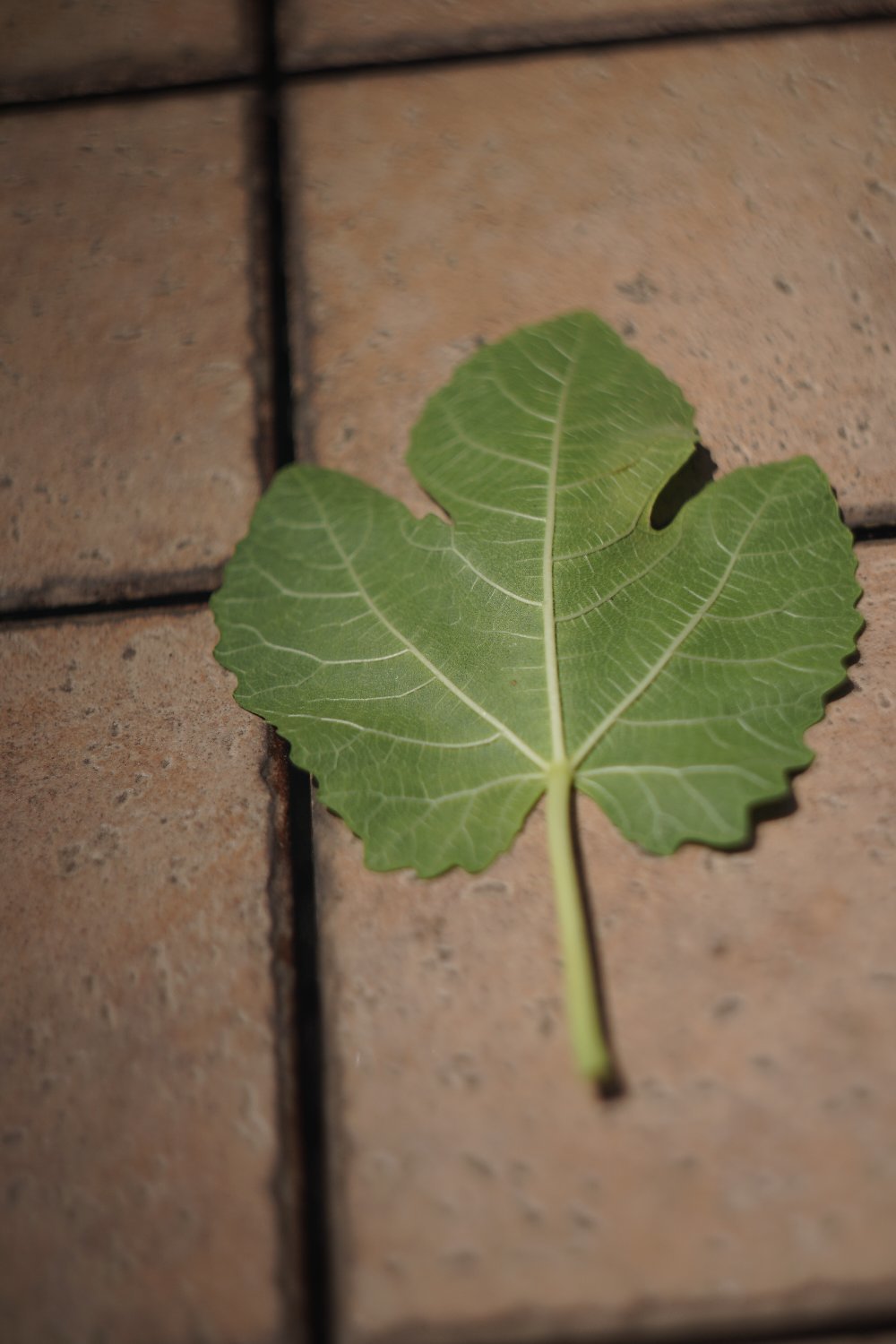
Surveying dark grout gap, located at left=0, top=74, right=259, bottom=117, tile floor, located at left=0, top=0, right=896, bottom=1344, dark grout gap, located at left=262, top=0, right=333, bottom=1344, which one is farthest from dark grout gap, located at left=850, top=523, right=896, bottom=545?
dark grout gap, located at left=0, top=74, right=259, bottom=117

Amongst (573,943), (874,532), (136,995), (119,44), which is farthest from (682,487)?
(119,44)

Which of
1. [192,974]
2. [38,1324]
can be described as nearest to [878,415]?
[192,974]

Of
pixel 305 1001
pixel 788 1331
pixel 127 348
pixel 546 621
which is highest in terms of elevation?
pixel 127 348

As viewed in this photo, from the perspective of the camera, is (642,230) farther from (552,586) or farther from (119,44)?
(119,44)

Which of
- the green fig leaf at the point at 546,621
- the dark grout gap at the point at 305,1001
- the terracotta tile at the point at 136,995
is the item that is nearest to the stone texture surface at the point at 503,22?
the dark grout gap at the point at 305,1001

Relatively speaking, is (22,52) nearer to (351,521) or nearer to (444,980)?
(351,521)

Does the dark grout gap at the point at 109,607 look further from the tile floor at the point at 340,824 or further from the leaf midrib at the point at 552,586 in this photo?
the leaf midrib at the point at 552,586

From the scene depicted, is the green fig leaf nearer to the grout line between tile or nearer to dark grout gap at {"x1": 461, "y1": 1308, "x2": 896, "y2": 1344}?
dark grout gap at {"x1": 461, "y1": 1308, "x2": 896, "y2": 1344}
